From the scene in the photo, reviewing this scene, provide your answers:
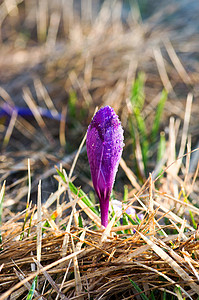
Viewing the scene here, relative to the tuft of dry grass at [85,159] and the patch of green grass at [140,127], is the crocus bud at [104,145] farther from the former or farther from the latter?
the patch of green grass at [140,127]

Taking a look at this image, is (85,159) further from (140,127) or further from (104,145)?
(104,145)

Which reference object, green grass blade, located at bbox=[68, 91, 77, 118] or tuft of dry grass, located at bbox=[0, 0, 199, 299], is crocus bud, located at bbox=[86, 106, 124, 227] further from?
green grass blade, located at bbox=[68, 91, 77, 118]

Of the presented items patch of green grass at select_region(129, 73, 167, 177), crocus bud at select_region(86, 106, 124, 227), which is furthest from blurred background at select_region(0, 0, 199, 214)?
crocus bud at select_region(86, 106, 124, 227)

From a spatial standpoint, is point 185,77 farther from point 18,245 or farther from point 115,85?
point 18,245

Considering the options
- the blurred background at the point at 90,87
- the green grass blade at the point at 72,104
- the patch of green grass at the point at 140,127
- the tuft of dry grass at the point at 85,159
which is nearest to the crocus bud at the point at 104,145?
the tuft of dry grass at the point at 85,159

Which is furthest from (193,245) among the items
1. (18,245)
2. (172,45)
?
(172,45)

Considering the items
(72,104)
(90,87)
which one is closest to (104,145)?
(72,104)
